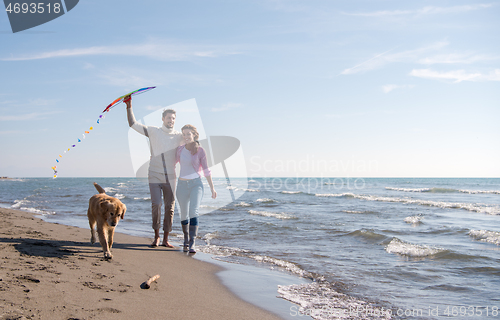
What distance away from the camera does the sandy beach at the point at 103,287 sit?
99.6 inches

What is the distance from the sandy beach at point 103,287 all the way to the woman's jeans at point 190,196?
32.3 inches

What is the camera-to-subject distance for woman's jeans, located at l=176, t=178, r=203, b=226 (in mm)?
5223

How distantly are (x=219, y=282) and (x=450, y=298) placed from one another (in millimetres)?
2954

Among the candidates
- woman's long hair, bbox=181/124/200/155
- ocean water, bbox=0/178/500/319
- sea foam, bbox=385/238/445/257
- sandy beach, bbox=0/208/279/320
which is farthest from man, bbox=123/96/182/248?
sea foam, bbox=385/238/445/257

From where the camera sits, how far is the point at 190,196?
17.3 ft

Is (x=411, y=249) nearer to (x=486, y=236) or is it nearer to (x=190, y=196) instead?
(x=486, y=236)

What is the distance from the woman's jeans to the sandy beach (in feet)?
2.69

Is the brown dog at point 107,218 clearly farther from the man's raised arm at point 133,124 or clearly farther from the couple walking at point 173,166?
the man's raised arm at point 133,124

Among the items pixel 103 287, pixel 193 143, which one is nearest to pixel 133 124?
pixel 193 143

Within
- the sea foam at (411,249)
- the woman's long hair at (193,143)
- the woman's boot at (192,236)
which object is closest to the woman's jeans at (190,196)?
the woman's boot at (192,236)

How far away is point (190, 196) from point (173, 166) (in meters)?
0.64

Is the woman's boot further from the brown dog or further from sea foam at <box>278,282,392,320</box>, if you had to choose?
sea foam at <box>278,282,392,320</box>

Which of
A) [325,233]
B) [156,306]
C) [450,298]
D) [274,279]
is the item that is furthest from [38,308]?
[325,233]

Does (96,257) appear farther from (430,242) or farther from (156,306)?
(430,242)
